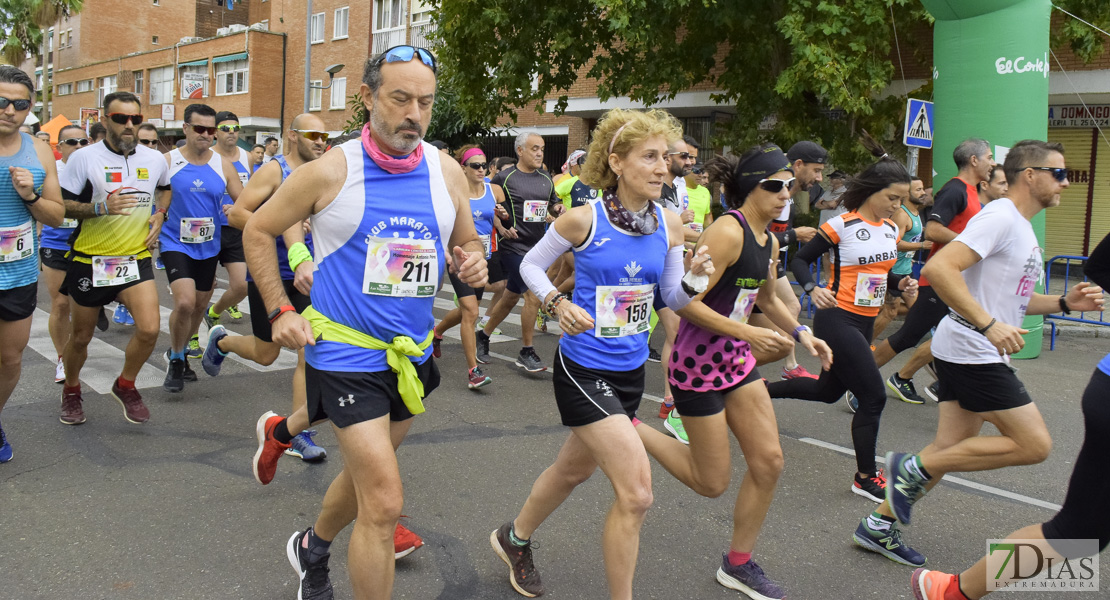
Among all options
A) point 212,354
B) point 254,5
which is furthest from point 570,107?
point 254,5

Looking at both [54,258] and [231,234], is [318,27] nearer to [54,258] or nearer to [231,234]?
[54,258]

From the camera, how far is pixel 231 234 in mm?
7621

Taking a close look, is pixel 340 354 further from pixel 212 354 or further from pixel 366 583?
Answer: pixel 212 354

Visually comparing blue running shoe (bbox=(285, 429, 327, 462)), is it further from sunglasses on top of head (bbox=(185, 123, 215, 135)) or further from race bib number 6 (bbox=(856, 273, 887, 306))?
race bib number 6 (bbox=(856, 273, 887, 306))

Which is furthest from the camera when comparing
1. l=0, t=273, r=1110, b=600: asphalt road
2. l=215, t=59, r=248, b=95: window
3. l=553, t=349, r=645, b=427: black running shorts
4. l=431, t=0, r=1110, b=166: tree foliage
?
l=215, t=59, r=248, b=95: window

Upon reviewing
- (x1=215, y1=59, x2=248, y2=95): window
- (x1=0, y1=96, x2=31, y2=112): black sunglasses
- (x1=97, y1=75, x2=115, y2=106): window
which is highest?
(x1=97, y1=75, x2=115, y2=106): window

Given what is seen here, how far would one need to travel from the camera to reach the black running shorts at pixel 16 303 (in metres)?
4.78

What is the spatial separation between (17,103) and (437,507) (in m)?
3.16

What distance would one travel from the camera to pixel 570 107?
2338cm

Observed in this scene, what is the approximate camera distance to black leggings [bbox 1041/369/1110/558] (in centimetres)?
274

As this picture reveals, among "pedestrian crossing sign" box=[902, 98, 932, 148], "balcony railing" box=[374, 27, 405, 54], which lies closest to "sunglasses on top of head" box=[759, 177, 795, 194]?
"pedestrian crossing sign" box=[902, 98, 932, 148]

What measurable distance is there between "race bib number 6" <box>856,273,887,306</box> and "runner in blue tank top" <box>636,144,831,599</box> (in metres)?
1.84

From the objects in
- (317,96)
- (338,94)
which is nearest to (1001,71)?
(338,94)

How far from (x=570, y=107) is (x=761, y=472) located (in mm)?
20710
